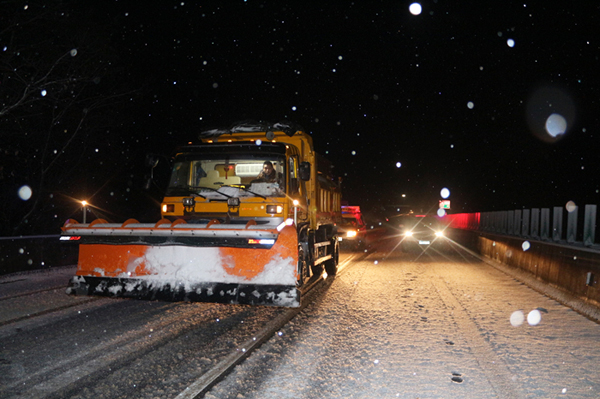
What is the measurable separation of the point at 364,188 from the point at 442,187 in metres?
18.6

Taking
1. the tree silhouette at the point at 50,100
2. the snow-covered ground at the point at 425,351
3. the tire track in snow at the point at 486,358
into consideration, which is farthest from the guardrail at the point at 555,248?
the tree silhouette at the point at 50,100

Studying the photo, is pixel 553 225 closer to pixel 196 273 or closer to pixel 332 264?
pixel 332 264

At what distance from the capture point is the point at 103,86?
69.6 ft

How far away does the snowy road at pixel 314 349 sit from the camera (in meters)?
4.47

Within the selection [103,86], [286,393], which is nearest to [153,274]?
[286,393]

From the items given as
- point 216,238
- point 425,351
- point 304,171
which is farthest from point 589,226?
point 216,238

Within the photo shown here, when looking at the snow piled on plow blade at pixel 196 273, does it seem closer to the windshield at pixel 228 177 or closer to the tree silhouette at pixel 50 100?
the windshield at pixel 228 177

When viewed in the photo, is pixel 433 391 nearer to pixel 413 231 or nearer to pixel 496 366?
pixel 496 366

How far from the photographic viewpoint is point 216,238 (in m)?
7.18

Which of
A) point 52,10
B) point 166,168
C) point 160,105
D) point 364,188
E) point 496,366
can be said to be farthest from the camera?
point 364,188

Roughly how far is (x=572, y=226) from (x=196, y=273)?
32.0 ft

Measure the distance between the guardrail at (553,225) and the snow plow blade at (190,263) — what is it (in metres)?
7.40

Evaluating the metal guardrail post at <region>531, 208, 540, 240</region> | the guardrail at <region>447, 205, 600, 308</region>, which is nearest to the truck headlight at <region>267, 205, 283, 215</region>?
the guardrail at <region>447, 205, 600, 308</region>

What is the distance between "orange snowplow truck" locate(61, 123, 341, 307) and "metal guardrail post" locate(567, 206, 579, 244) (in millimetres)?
6726
